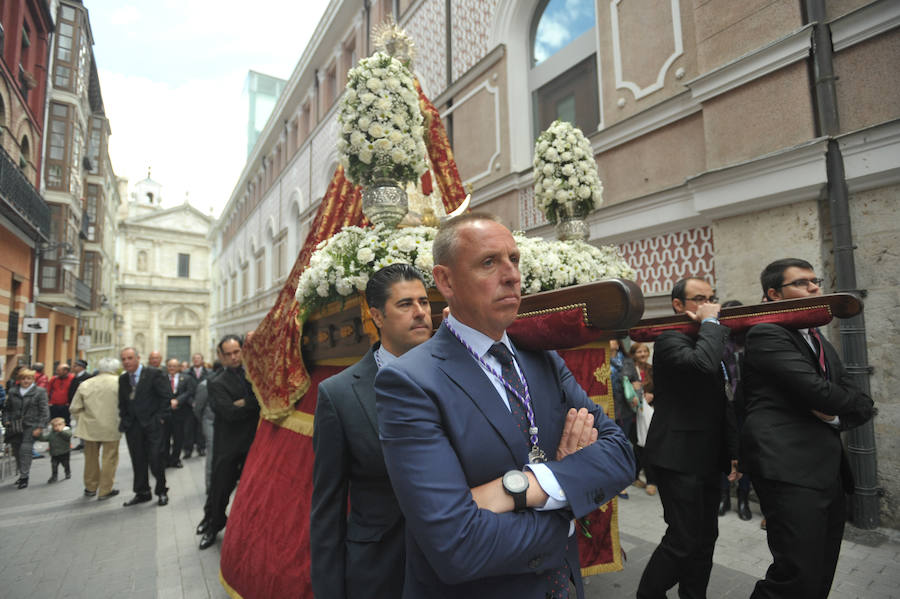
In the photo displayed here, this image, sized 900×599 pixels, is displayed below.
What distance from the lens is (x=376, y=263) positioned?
8.57ft

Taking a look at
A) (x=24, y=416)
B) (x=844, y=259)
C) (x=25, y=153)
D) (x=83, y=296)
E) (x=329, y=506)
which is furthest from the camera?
(x=83, y=296)

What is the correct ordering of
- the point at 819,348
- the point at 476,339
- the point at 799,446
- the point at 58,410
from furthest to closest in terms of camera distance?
the point at 58,410, the point at 819,348, the point at 799,446, the point at 476,339

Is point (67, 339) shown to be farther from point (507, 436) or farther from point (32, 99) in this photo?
point (507, 436)

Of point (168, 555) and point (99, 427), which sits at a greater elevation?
point (99, 427)

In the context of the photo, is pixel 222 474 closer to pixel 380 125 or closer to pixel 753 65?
pixel 380 125

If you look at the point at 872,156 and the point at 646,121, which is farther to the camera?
the point at 646,121

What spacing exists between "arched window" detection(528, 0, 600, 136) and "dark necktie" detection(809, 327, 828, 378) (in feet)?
17.3

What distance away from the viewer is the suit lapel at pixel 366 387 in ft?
5.92

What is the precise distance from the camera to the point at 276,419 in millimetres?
3209

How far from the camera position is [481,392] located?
114cm

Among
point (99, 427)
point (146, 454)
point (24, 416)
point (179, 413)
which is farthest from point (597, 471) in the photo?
point (24, 416)

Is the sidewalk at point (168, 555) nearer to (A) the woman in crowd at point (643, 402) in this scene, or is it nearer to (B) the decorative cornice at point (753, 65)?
(A) the woman in crowd at point (643, 402)

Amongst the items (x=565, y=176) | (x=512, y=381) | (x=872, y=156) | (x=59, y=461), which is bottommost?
(x=59, y=461)

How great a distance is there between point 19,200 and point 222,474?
11.2m
